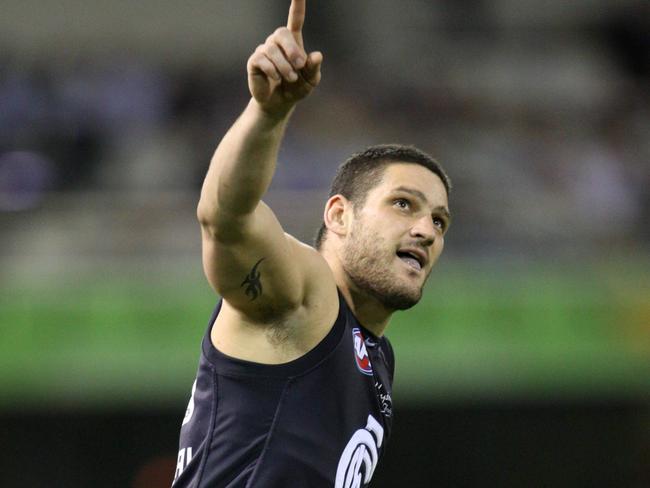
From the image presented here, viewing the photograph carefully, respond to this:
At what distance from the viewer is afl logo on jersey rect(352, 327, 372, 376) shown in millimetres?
4223

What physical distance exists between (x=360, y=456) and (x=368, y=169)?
3.63 feet

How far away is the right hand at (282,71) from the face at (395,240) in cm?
100

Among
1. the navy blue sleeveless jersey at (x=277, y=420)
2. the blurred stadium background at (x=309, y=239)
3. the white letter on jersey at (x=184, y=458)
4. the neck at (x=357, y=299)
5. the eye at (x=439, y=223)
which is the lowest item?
the white letter on jersey at (x=184, y=458)

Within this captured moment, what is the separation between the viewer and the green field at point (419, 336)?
9.73 meters

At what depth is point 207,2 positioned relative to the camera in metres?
17.9

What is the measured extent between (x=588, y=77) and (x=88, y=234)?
8506 millimetres

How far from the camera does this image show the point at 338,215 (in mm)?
4621

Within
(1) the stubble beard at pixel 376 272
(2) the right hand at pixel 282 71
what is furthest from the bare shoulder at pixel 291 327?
(2) the right hand at pixel 282 71

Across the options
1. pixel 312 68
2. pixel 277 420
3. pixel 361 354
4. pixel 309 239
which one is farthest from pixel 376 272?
pixel 309 239

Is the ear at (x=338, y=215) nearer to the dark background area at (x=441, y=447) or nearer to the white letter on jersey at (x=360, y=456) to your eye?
the white letter on jersey at (x=360, y=456)

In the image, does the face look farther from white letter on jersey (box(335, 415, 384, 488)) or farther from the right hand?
the right hand

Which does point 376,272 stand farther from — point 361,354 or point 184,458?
point 184,458

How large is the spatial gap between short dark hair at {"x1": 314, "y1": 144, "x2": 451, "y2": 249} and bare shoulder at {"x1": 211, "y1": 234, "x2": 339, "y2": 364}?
63 centimetres

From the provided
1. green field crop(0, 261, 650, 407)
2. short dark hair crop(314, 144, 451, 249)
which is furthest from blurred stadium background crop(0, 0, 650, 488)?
short dark hair crop(314, 144, 451, 249)
